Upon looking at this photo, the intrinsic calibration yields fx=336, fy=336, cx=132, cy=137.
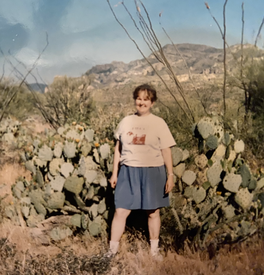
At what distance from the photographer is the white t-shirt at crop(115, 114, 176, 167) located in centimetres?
266

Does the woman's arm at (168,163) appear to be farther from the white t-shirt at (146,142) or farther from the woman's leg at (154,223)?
the woman's leg at (154,223)

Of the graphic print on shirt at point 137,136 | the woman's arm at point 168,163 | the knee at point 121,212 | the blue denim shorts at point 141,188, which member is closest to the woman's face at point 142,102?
the graphic print on shirt at point 137,136

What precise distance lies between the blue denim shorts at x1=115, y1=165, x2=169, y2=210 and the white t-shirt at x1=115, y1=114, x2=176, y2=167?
61mm

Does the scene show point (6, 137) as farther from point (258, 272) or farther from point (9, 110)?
point (258, 272)

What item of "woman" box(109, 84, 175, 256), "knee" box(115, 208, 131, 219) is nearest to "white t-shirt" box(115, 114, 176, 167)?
"woman" box(109, 84, 175, 256)

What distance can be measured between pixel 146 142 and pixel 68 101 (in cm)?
837

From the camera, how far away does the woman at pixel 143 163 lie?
2.67 m

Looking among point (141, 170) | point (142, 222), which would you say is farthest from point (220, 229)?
point (141, 170)

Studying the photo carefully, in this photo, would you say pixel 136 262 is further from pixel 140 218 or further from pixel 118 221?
pixel 140 218

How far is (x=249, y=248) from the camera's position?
2.81 metres

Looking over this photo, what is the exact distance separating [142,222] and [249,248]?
1070 mm

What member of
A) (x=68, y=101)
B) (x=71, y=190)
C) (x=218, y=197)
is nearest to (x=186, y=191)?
(x=218, y=197)

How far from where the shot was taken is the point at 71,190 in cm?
328

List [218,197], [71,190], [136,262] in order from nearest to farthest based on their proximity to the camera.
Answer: [136,262] → [218,197] → [71,190]
